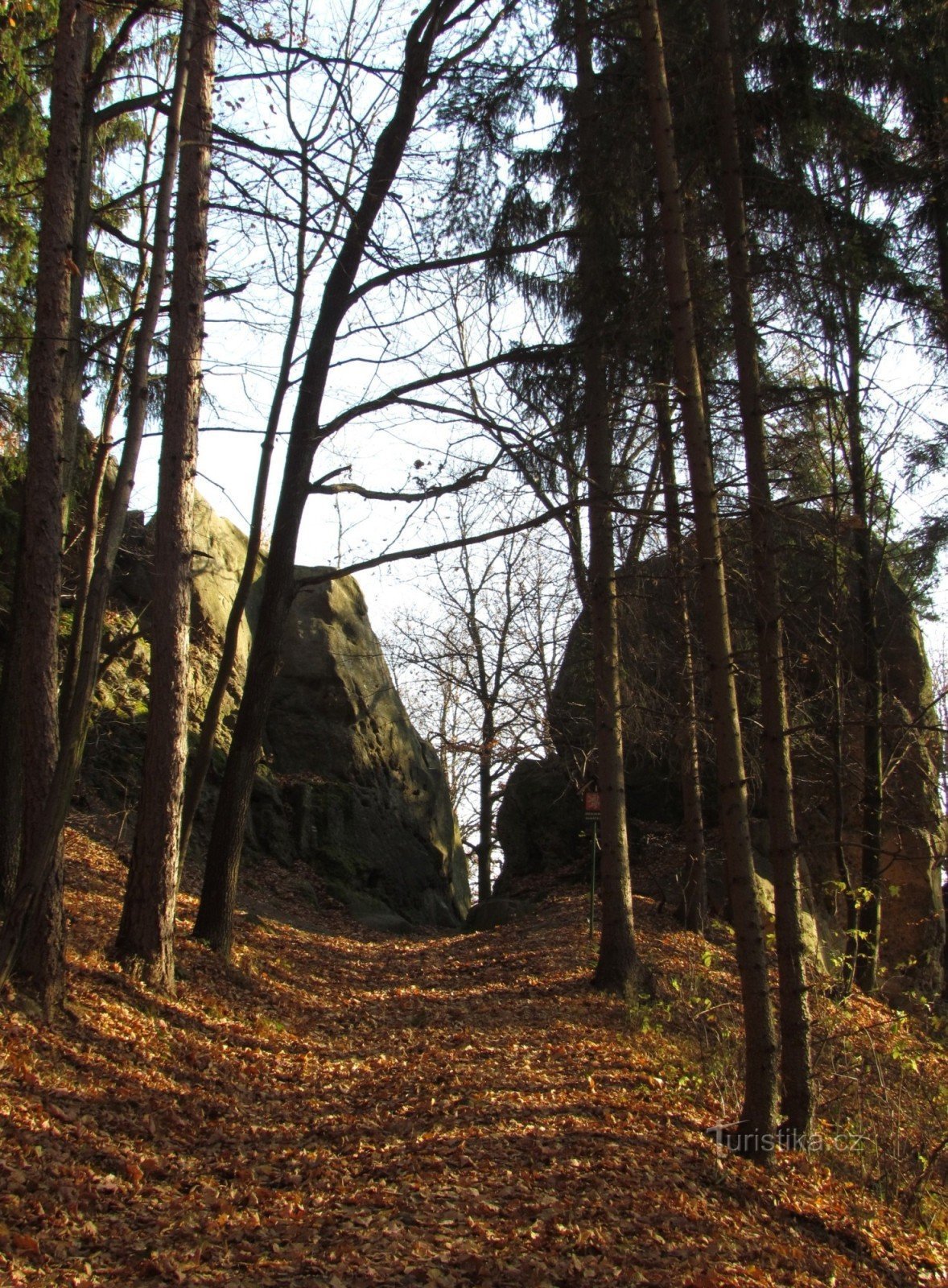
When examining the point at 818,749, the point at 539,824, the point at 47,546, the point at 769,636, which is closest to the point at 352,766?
the point at 539,824

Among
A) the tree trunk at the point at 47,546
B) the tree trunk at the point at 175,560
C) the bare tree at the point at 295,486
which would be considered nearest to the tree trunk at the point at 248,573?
the bare tree at the point at 295,486

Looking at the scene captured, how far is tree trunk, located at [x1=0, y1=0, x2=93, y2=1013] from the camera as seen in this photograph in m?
6.10

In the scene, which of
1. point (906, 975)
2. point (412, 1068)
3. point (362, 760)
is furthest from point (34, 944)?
point (906, 975)

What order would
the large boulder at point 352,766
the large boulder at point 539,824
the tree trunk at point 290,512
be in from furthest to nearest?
1. the large boulder at point 539,824
2. the large boulder at point 352,766
3. the tree trunk at point 290,512

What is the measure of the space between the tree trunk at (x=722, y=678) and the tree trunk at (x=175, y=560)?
3880 mm

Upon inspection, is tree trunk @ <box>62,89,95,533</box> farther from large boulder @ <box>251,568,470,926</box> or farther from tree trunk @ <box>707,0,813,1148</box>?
large boulder @ <box>251,568,470,926</box>

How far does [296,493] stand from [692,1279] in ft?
26.5

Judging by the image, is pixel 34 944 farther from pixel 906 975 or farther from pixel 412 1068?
pixel 906 975

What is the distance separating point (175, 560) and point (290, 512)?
2.54m

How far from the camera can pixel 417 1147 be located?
5.55 metres

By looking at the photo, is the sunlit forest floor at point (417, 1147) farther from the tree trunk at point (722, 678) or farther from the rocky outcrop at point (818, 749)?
the rocky outcrop at point (818, 749)

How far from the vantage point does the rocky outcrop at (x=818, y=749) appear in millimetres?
12148

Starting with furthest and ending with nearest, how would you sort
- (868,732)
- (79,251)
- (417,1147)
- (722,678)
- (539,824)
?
(539,824) < (868,732) < (79,251) < (722,678) < (417,1147)

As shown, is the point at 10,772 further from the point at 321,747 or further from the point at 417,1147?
the point at 321,747
